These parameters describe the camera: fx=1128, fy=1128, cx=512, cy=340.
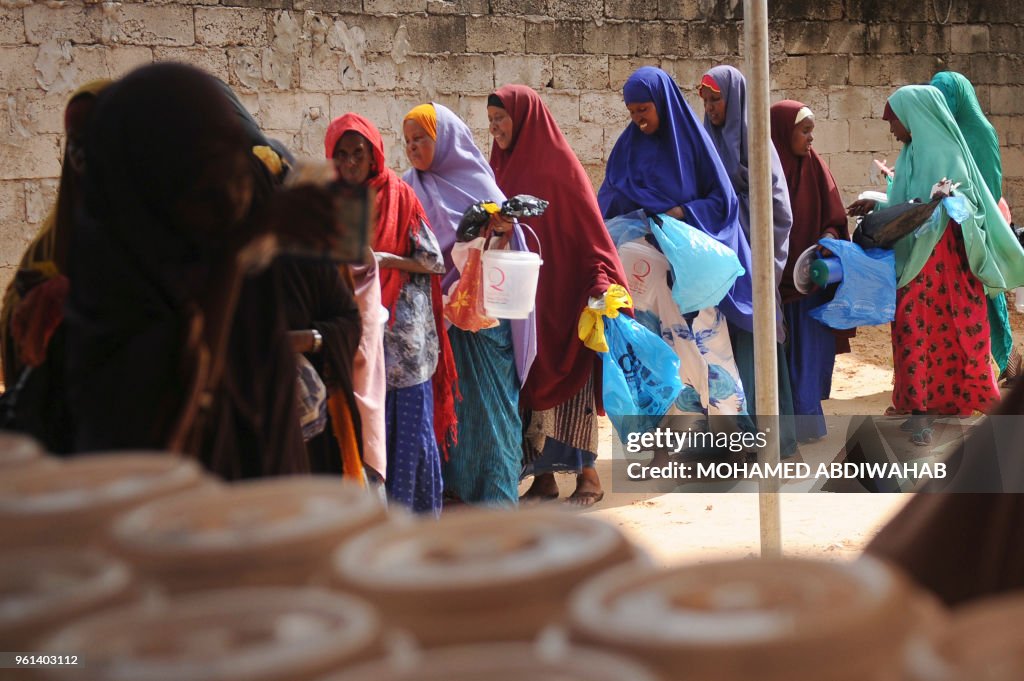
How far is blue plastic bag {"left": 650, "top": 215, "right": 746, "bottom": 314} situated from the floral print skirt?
1190 millimetres

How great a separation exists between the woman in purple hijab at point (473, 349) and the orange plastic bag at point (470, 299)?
0.23 meters

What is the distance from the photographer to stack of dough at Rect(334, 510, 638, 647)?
820mm

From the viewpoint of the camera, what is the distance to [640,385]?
5.31 m

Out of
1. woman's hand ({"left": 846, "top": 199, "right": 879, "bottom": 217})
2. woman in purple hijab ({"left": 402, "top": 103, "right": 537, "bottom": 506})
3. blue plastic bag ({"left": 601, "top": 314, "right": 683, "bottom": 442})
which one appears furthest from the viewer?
woman's hand ({"left": 846, "top": 199, "right": 879, "bottom": 217})

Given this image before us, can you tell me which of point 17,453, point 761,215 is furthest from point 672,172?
point 17,453

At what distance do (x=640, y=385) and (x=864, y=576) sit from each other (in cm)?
453

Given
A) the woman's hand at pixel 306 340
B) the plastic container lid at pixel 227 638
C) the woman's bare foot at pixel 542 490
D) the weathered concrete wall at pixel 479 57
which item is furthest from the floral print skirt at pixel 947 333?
the plastic container lid at pixel 227 638

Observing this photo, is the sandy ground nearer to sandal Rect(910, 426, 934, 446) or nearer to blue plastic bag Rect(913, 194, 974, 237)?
sandal Rect(910, 426, 934, 446)

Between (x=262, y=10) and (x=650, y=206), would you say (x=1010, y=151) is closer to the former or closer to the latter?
(x=650, y=206)

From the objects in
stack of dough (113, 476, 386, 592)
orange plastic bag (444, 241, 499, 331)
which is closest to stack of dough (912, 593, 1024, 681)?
stack of dough (113, 476, 386, 592)

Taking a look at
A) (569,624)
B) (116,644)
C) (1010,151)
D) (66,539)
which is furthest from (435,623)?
(1010,151)

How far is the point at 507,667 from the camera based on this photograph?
75 centimetres

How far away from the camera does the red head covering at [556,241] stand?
17.8ft

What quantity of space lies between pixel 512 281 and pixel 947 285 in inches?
113
